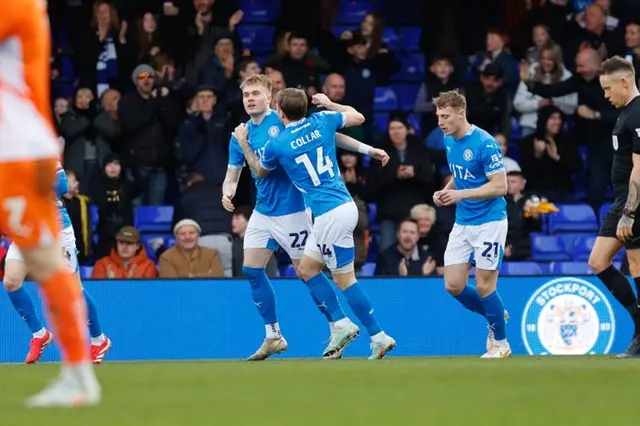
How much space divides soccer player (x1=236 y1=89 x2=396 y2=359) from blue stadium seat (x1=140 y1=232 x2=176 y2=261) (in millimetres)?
4801

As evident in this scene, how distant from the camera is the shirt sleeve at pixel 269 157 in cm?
1147

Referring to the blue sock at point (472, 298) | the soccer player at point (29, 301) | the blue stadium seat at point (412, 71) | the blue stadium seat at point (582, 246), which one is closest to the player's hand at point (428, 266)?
the blue stadium seat at point (582, 246)

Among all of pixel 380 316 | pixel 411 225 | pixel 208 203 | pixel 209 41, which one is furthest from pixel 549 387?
pixel 209 41

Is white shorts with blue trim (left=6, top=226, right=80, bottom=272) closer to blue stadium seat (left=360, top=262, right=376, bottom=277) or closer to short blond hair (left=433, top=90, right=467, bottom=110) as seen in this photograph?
short blond hair (left=433, top=90, right=467, bottom=110)

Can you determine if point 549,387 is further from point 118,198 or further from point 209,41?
point 209,41

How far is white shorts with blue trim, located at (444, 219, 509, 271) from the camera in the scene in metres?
11.7

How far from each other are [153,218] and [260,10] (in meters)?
4.18

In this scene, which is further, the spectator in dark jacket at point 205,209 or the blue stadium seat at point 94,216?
the blue stadium seat at point 94,216

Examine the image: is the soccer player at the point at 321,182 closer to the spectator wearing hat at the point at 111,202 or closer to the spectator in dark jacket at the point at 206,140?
the spectator wearing hat at the point at 111,202

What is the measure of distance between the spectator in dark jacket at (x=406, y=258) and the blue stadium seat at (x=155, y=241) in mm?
2542

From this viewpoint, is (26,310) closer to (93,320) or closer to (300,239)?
(93,320)

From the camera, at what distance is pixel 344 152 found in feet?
55.3

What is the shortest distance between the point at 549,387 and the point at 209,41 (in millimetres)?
11110

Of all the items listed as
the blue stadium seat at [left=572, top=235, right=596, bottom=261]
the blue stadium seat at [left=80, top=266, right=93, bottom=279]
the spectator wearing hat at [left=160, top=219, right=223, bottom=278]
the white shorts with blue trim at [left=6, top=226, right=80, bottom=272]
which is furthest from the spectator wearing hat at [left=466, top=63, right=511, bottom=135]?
the white shorts with blue trim at [left=6, top=226, right=80, bottom=272]
